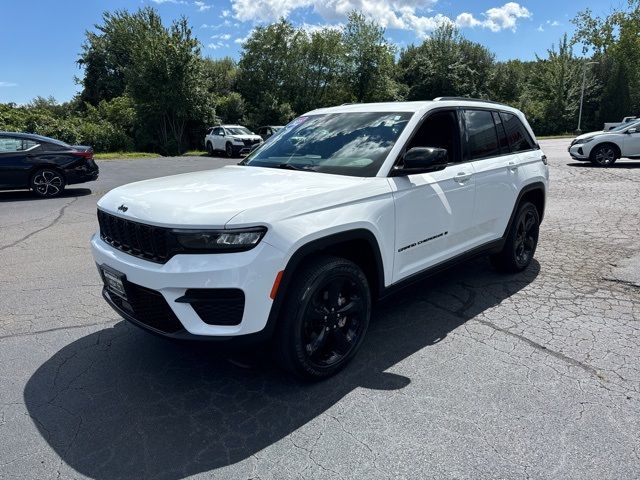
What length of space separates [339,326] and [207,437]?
1106 mm

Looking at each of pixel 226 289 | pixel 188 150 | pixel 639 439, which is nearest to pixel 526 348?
pixel 639 439

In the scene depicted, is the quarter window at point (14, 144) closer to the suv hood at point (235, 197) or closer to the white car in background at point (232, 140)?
the suv hood at point (235, 197)

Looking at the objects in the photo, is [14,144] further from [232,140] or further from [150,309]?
[232,140]

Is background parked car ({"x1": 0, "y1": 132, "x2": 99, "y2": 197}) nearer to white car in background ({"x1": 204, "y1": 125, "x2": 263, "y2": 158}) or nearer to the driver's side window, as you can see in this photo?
the driver's side window

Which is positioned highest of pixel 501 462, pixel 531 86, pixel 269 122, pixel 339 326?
pixel 531 86

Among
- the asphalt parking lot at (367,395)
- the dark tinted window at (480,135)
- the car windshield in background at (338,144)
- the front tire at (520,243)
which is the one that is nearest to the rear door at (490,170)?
the dark tinted window at (480,135)

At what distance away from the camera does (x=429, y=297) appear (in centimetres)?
467

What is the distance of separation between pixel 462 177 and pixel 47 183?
1047cm

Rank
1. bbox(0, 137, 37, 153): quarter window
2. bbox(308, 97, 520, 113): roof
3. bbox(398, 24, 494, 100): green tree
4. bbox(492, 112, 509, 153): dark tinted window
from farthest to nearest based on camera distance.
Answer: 1. bbox(398, 24, 494, 100): green tree
2. bbox(0, 137, 37, 153): quarter window
3. bbox(492, 112, 509, 153): dark tinted window
4. bbox(308, 97, 520, 113): roof

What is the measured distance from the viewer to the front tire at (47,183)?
1095 cm

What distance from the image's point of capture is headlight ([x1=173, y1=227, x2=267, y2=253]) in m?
2.61

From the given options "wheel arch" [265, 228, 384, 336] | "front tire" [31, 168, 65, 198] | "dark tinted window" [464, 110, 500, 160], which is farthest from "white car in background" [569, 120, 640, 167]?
"front tire" [31, 168, 65, 198]

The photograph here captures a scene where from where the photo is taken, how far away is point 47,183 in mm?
11055

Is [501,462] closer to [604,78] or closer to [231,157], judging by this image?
[231,157]
